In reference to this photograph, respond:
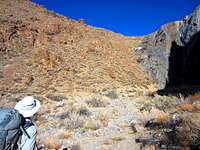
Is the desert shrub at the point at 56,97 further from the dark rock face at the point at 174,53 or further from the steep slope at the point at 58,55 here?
the dark rock face at the point at 174,53

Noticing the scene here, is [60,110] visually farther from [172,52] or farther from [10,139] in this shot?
[172,52]

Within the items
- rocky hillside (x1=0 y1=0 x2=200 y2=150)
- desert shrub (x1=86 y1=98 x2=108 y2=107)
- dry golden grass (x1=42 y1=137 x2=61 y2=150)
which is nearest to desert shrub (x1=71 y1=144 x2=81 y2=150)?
rocky hillside (x1=0 y1=0 x2=200 y2=150)

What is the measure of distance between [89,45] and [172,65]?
1005 cm

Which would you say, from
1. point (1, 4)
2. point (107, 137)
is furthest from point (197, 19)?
point (1, 4)

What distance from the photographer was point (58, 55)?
31.7 metres

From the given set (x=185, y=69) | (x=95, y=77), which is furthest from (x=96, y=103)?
(x=95, y=77)

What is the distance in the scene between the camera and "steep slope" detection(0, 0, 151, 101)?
1016 inches

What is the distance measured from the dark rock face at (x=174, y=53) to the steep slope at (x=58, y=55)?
1.45 metres

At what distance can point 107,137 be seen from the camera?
10.5m

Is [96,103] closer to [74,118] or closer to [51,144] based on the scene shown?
[74,118]

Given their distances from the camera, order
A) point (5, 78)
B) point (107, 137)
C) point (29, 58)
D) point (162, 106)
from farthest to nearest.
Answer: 1. point (29, 58)
2. point (5, 78)
3. point (162, 106)
4. point (107, 137)

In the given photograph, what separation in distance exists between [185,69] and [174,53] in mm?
5299

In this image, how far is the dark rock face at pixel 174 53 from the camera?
2264 cm

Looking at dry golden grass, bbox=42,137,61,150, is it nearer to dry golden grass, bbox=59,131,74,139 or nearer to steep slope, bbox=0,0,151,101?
dry golden grass, bbox=59,131,74,139
